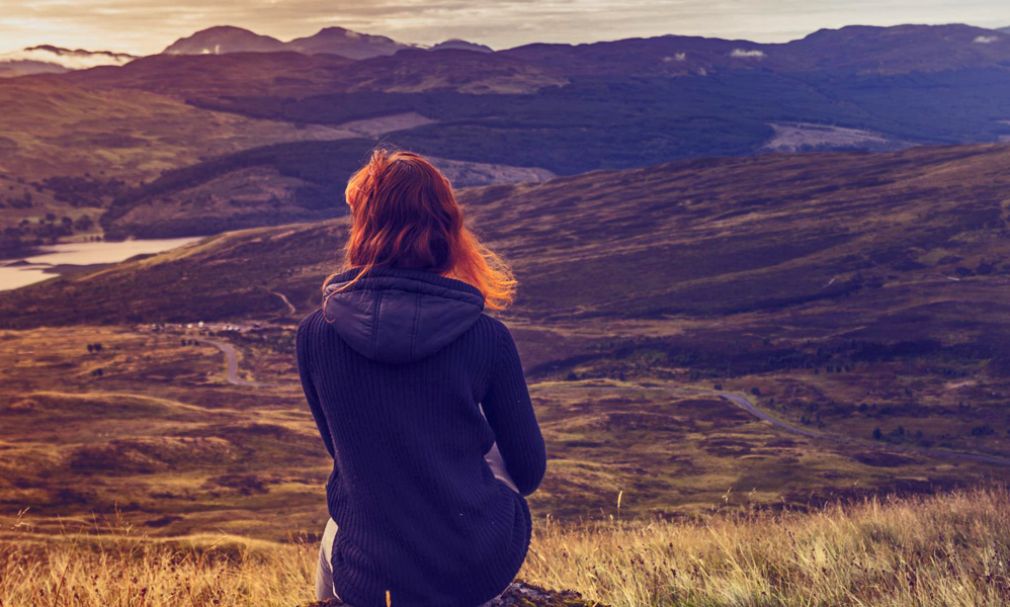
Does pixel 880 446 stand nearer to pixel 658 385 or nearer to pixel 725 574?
pixel 658 385

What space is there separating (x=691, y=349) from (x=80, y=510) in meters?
76.3

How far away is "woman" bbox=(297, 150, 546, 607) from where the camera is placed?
4609 mm

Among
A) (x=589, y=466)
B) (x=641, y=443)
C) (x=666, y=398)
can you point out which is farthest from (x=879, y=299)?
(x=589, y=466)

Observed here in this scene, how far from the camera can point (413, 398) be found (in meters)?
4.66

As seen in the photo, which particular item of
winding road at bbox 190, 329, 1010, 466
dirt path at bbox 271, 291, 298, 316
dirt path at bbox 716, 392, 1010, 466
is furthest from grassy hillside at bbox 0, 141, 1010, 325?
dirt path at bbox 716, 392, 1010, 466

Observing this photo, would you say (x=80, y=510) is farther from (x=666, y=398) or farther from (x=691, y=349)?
(x=691, y=349)

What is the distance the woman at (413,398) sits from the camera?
4.61 m

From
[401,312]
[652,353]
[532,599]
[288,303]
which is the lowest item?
[288,303]

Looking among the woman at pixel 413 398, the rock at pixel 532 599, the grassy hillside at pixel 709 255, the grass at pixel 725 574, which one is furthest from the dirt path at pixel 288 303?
the woman at pixel 413 398

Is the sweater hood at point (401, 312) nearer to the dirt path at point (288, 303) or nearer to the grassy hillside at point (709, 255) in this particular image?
the grassy hillside at point (709, 255)

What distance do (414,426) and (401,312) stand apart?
0.57m

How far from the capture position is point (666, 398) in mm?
90312

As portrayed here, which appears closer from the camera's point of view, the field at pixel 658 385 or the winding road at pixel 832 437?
the field at pixel 658 385

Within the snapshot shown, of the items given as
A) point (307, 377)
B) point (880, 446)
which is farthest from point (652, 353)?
point (307, 377)
